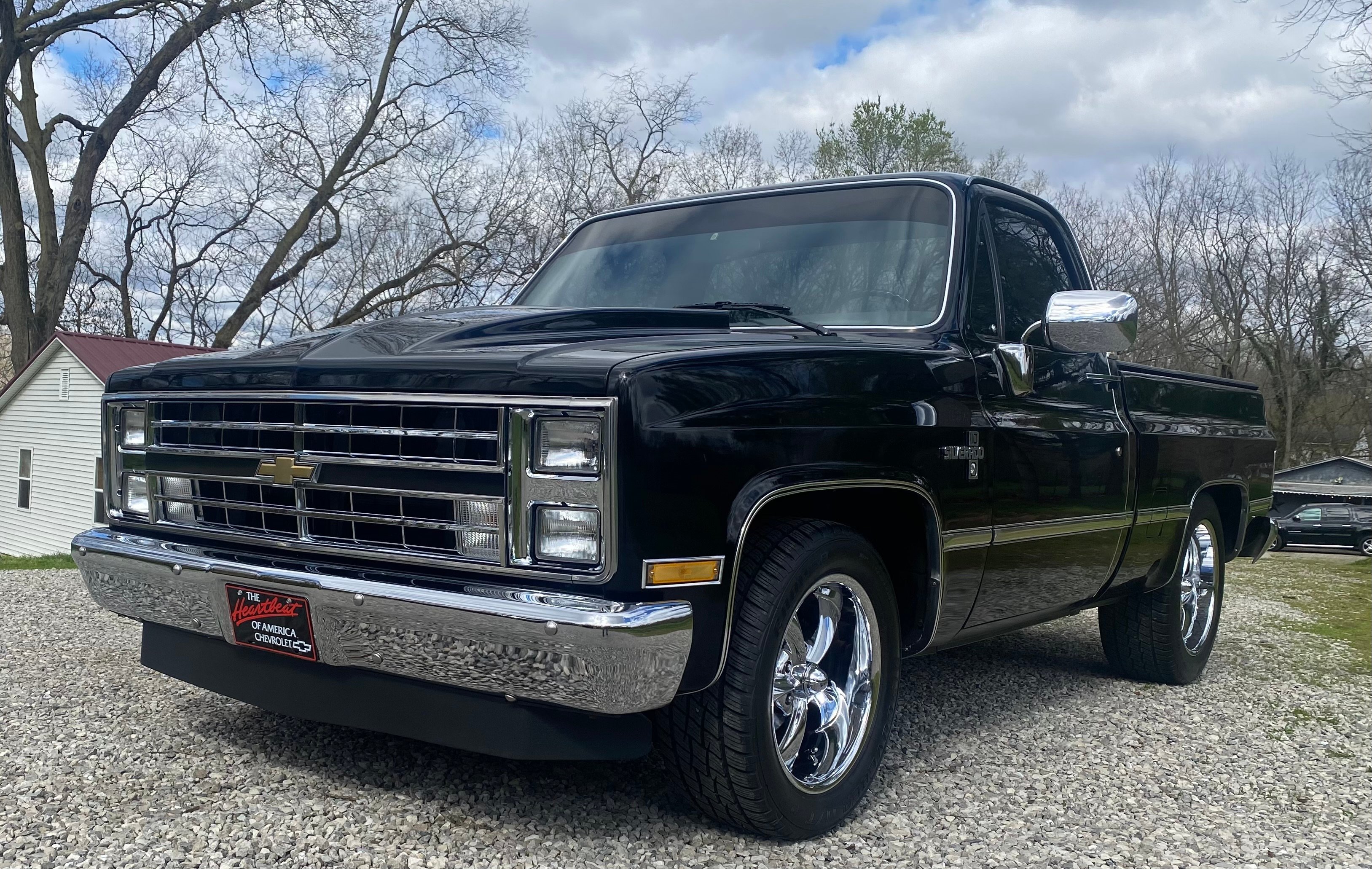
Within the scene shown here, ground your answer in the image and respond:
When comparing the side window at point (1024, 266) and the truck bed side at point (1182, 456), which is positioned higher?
the side window at point (1024, 266)

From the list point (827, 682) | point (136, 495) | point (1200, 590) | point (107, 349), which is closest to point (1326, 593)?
point (1200, 590)

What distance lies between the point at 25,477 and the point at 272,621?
32.6 m

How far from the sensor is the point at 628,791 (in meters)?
3.42

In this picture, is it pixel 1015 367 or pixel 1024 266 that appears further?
pixel 1024 266

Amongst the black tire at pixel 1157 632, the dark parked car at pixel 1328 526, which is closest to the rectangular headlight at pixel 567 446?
the black tire at pixel 1157 632

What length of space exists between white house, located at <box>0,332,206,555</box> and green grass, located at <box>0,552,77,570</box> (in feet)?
36.6

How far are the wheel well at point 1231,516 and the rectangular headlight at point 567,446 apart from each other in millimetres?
4338

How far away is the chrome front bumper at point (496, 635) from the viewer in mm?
2506

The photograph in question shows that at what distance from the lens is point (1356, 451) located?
44.2m

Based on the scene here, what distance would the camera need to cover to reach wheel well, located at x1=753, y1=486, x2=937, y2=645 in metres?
3.25

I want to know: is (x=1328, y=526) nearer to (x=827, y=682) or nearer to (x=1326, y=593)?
(x=1326, y=593)

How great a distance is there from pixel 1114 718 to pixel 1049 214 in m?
2.16

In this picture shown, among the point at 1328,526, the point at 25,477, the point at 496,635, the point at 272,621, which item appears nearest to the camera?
the point at 496,635

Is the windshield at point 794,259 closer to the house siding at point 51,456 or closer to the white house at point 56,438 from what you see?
the white house at point 56,438
